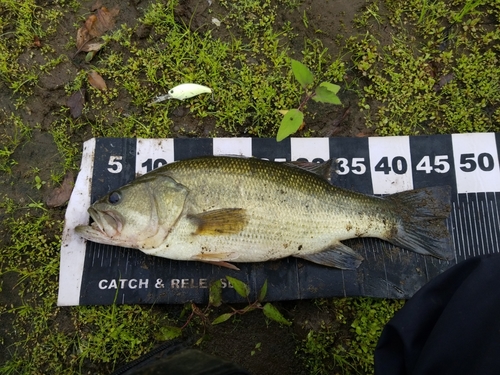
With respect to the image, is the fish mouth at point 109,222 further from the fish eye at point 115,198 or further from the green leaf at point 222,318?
the green leaf at point 222,318

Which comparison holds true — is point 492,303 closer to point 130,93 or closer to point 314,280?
point 314,280

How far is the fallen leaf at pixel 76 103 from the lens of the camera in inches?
140

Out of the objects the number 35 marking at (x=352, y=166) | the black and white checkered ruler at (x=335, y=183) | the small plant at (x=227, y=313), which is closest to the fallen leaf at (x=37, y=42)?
the black and white checkered ruler at (x=335, y=183)

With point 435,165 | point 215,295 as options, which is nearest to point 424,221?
point 435,165

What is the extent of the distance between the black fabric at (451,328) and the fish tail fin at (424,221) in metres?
0.71

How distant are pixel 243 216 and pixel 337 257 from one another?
0.85 meters

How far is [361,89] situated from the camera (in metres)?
3.65

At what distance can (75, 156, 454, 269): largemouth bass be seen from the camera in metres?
2.96

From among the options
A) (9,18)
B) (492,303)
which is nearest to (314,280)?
(492,303)

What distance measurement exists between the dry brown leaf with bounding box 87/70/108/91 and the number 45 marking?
2.87 m

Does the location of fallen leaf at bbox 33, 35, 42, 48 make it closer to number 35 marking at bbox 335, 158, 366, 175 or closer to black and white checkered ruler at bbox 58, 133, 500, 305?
black and white checkered ruler at bbox 58, 133, 500, 305

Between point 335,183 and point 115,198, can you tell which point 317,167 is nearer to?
point 335,183

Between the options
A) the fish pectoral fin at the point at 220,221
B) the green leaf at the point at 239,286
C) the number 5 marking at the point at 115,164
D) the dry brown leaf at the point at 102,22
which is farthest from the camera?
the dry brown leaf at the point at 102,22

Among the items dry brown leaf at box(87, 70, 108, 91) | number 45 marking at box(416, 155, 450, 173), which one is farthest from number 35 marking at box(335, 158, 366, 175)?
dry brown leaf at box(87, 70, 108, 91)
